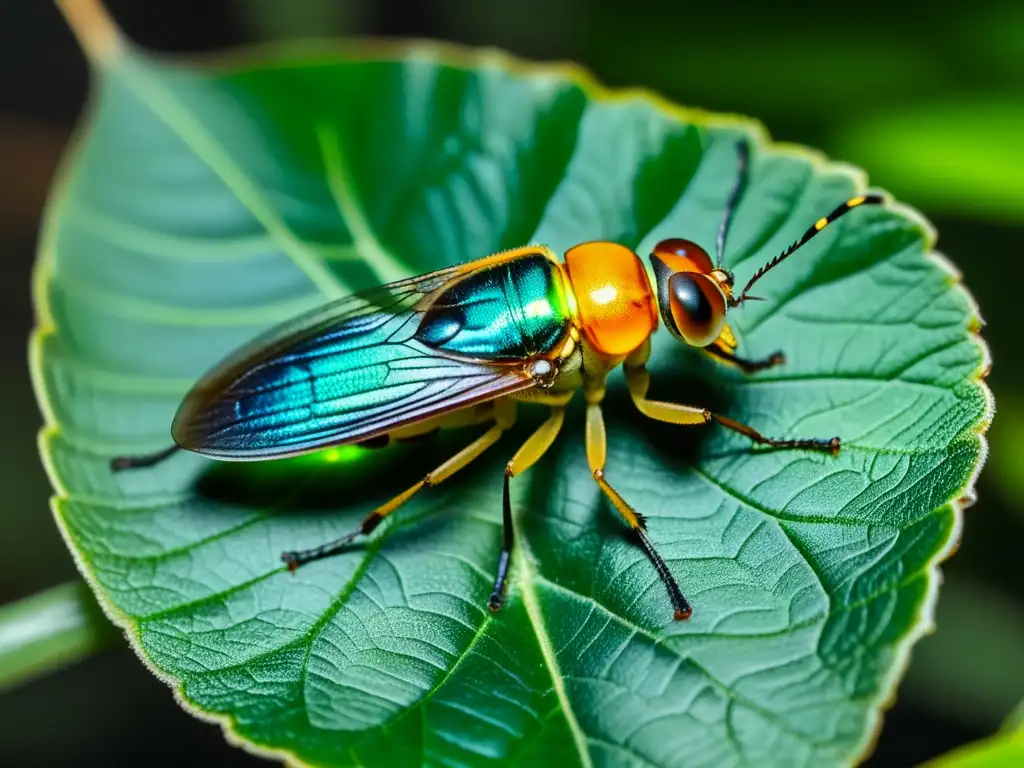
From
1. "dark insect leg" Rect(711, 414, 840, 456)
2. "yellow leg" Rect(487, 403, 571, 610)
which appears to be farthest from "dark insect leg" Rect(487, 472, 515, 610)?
"dark insect leg" Rect(711, 414, 840, 456)

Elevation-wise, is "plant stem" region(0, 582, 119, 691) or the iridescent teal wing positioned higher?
the iridescent teal wing

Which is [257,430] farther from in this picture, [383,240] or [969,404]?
[969,404]

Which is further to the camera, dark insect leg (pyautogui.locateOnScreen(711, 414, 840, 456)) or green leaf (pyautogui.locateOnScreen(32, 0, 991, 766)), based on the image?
dark insect leg (pyautogui.locateOnScreen(711, 414, 840, 456))

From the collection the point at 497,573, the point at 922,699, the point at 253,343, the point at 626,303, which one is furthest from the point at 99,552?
the point at 922,699

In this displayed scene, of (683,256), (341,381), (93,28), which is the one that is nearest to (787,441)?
(683,256)

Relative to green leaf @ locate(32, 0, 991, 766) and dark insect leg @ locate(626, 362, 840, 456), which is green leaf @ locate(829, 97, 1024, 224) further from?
dark insect leg @ locate(626, 362, 840, 456)

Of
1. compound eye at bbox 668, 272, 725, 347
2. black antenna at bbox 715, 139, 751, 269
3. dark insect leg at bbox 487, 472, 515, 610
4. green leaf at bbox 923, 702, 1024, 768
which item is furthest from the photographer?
black antenna at bbox 715, 139, 751, 269

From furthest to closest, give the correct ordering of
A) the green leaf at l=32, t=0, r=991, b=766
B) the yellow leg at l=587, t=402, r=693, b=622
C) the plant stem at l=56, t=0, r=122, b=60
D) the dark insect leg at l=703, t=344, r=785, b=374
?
the plant stem at l=56, t=0, r=122, b=60, the dark insect leg at l=703, t=344, r=785, b=374, the yellow leg at l=587, t=402, r=693, b=622, the green leaf at l=32, t=0, r=991, b=766

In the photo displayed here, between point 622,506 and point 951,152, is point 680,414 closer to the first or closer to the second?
point 622,506
